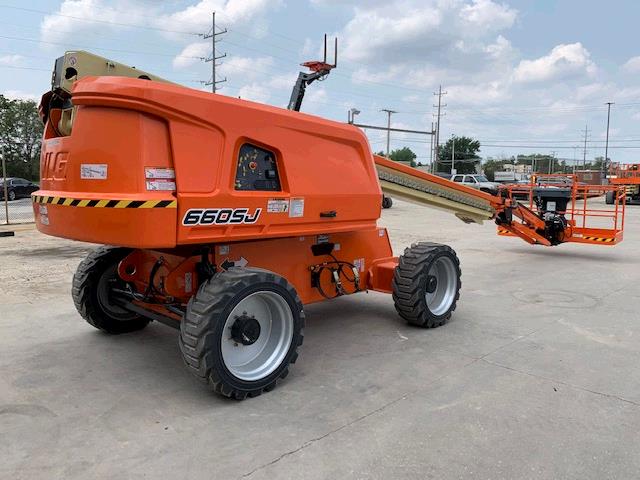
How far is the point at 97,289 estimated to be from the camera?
5340mm

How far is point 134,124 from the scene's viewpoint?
3645 millimetres

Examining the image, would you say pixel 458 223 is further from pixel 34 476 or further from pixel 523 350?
pixel 34 476

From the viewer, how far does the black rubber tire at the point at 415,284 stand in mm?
5648

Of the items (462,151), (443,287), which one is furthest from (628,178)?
(462,151)

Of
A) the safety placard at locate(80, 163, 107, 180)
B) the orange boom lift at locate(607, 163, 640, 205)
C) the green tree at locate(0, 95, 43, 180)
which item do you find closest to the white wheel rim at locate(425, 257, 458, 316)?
the safety placard at locate(80, 163, 107, 180)

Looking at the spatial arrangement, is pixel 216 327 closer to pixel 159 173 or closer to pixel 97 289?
pixel 159 173

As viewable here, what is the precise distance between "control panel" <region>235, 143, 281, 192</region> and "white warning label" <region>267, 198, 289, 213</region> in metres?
0.10

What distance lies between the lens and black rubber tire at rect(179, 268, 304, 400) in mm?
3773

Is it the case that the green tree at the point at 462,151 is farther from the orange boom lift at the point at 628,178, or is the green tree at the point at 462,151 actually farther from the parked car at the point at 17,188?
the parked car at the point at 17,188

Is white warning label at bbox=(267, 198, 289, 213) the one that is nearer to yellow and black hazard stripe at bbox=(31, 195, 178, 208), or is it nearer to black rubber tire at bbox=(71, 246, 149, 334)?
yellow and black hazard stripe at bbox=(31, 195, 178, 208)

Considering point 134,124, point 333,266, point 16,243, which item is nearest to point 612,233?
Answer: point 333,266

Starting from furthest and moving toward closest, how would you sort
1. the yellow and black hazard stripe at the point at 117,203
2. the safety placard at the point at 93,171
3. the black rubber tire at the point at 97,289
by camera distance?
the black rubber tire at the point at 97,289 < the safety placard at the point at 93,171 < the yellow and black hazard stripe at the point at 117,203

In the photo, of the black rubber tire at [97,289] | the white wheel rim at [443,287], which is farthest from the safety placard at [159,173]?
the white wheel rim at [443,287]

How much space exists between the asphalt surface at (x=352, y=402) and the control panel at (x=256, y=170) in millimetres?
1603
